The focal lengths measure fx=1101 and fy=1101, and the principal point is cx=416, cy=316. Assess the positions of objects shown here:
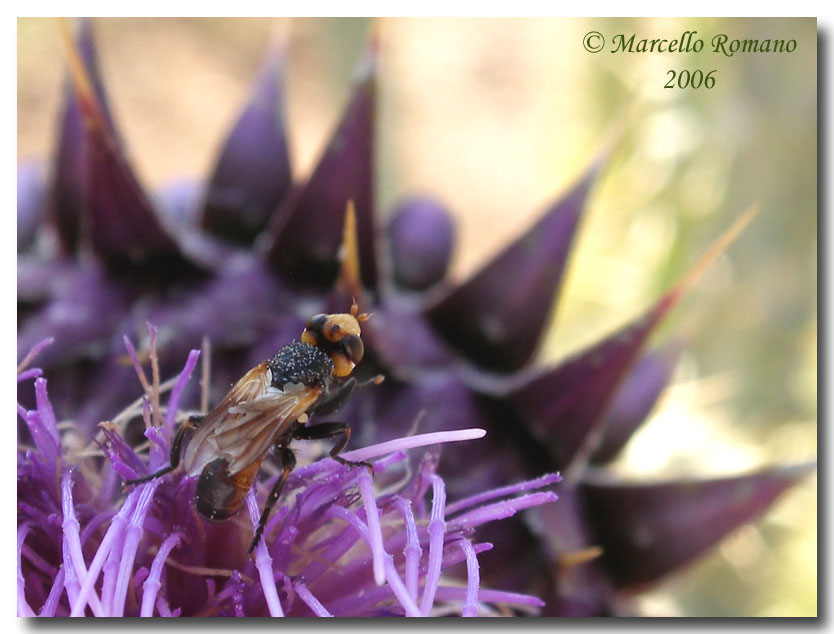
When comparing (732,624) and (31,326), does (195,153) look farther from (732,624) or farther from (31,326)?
(732,624)

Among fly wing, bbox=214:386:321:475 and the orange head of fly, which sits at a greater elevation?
the orange head of fly

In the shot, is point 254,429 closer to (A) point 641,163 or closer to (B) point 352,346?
(B) point 352,346

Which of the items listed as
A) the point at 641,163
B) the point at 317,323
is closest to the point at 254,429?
the point at 317,323

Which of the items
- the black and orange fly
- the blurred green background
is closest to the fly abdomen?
the black and orange fly

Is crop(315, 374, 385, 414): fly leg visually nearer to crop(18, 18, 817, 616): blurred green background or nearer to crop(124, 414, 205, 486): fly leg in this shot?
crop(124, 414, 205, 486): fly leg

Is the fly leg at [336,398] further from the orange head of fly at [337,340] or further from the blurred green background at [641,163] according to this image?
the blurred green background at [641,163]
